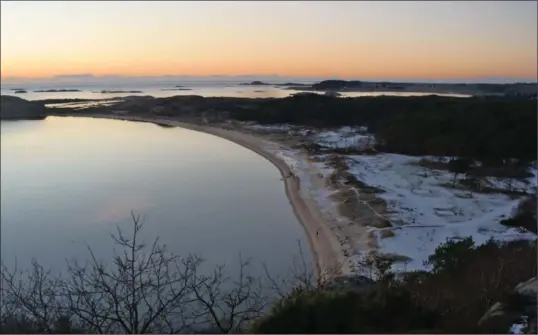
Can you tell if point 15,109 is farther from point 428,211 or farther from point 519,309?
point 519,309

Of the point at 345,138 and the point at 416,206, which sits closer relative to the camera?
the point at 416,206

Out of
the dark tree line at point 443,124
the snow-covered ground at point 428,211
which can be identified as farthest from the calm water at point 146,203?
the dark tree line at point 443,124

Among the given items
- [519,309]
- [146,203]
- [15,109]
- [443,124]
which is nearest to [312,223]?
[146,203]

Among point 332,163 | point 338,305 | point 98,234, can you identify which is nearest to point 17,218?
point 98,234

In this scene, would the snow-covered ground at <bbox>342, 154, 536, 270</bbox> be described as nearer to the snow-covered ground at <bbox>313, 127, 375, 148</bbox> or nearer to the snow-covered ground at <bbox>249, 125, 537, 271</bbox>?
the snow-covered ground at <bbox>249, 125, 537, 271</bbox>

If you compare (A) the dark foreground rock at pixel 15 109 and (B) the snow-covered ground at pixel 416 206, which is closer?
(B) the snow-covered ground at pixel 416 206

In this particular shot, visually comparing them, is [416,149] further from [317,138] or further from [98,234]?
[98,234]

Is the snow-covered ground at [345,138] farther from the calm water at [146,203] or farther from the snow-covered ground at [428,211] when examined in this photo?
the snow-covered ground at [428,211]
